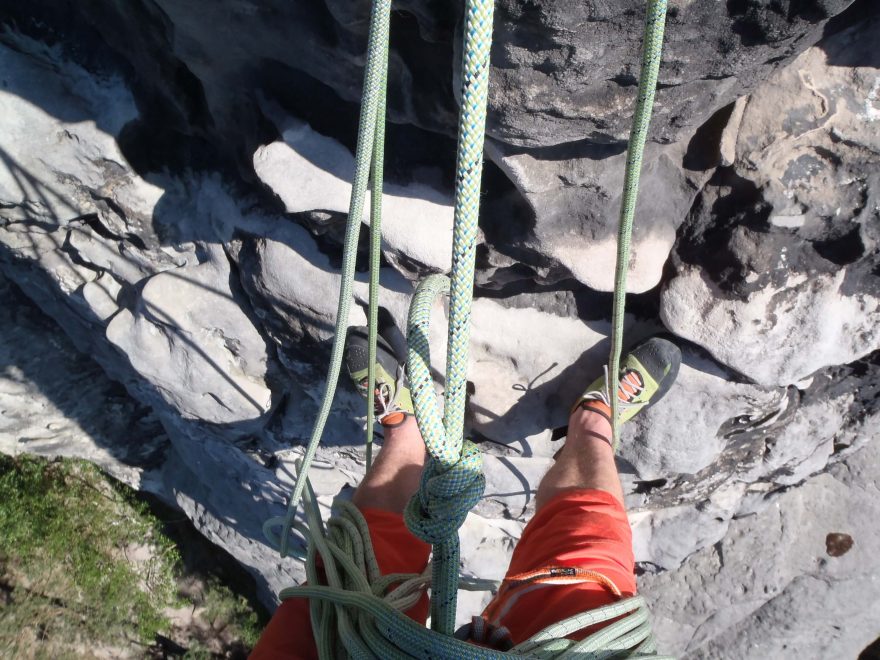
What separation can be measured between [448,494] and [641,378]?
89cm

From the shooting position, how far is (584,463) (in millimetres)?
1244

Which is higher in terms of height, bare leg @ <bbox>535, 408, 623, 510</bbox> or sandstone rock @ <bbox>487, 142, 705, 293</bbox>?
sandstone rock @ <bbox>487, 142, 705, 293</bbox>

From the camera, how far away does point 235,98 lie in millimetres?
1261

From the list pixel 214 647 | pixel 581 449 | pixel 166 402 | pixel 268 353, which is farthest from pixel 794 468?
pixel 214 647

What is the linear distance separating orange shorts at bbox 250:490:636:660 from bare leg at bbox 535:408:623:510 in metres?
0.09

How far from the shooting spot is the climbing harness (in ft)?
1.76

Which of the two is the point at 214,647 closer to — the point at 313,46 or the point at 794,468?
the point at 794,468

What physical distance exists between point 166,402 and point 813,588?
2372 millimetres

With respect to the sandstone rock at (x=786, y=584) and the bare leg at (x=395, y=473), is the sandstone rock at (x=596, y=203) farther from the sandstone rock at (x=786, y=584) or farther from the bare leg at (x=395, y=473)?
the sandstone rock at (x=786, y=584)

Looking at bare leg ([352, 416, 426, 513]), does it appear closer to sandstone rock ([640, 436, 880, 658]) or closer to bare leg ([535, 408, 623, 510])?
bare leg ([535, 408, 623, 510])

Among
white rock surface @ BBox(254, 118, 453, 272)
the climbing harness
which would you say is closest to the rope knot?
the climbing harness

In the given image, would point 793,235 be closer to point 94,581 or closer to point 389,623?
point 389,623

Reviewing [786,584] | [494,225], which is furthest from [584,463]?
[786,584]

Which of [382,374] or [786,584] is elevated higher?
[786,584]
